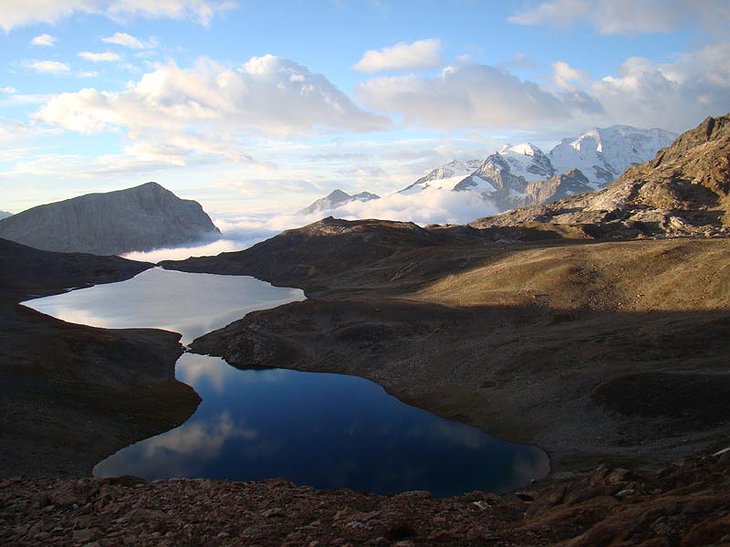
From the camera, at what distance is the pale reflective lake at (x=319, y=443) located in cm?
4409

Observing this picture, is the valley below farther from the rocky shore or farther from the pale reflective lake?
the pale reflective lake

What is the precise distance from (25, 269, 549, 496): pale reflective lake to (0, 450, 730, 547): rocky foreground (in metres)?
8.85

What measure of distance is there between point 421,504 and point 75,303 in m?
160

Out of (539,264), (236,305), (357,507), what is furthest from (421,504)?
(236,305)

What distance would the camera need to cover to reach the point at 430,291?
114438mm

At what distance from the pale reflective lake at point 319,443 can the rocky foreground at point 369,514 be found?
885 centimetres

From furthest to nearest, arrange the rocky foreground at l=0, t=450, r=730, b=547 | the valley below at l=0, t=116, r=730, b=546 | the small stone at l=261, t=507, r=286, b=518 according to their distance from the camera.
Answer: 1. the small stone at l=261, t=507, r=286, b=518
2. the valley below at l=0, t=116, r=730, b=546
3. the rocky foreground at l=0, t=450, r=730, b=547

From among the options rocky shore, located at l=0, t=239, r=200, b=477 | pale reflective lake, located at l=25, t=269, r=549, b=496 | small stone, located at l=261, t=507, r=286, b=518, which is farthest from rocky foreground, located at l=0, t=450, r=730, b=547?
rocky shore, located at l=0, t=239, r=200, b=477

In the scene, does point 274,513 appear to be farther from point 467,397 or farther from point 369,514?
point 467,397

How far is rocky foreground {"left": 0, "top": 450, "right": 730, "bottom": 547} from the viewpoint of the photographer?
759 inches

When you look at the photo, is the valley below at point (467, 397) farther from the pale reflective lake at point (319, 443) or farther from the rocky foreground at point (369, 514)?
the pale reflective lake at point (319, 443)

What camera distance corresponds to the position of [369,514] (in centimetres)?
2647

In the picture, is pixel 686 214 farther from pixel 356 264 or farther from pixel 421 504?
pixel 421 504

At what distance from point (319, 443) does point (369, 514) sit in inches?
1050
